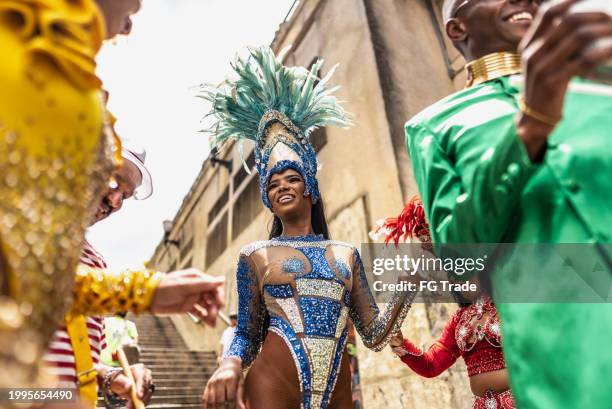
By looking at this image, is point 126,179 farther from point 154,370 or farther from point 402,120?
point 154,370

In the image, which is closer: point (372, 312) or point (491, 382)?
point (491, 382)

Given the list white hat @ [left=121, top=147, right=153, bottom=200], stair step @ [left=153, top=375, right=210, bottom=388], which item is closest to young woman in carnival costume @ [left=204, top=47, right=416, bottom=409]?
white hat @ [left=121, top=147, right=153, bottom=200]

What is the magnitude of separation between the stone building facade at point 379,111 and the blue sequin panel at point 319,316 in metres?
2.64

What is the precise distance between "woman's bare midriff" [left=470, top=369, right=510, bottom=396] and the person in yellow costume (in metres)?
1.82

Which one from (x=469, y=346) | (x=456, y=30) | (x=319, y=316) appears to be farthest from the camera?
(x=469, y=346)

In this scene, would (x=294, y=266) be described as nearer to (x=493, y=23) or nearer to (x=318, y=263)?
(x=318, y=263)

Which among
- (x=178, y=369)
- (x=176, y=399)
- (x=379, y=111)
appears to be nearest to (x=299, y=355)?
(x=379, y=111)

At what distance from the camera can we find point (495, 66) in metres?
1.40

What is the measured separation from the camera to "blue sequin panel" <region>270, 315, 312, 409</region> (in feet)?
6.30

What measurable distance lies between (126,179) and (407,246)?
1326 millimetres

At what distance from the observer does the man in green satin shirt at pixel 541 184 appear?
0.92m

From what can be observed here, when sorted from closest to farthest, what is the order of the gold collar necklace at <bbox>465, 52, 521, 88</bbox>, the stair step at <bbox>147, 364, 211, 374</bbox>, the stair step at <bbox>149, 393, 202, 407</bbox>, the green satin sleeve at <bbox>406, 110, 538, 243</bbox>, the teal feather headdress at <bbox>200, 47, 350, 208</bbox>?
the green satin sleeve at <bbox>406, 110, 538, 243</bbox>
the gold collar necklace at <bbox>465, 52, 521, 88</bbox>
the teal feather headdress at <bbox>200, 47, 350, 208</bbox>
the stair step at <bbox>149, 393, 202, 407</bbox>
the stair step at <bbox>147, 364, 211, 374</bbox>

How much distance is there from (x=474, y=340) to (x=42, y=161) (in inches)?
77.0

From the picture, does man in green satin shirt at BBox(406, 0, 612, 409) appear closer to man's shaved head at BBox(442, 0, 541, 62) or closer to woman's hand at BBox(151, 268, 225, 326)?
man's shaved head at BBox(442, 0, 541, 62)
